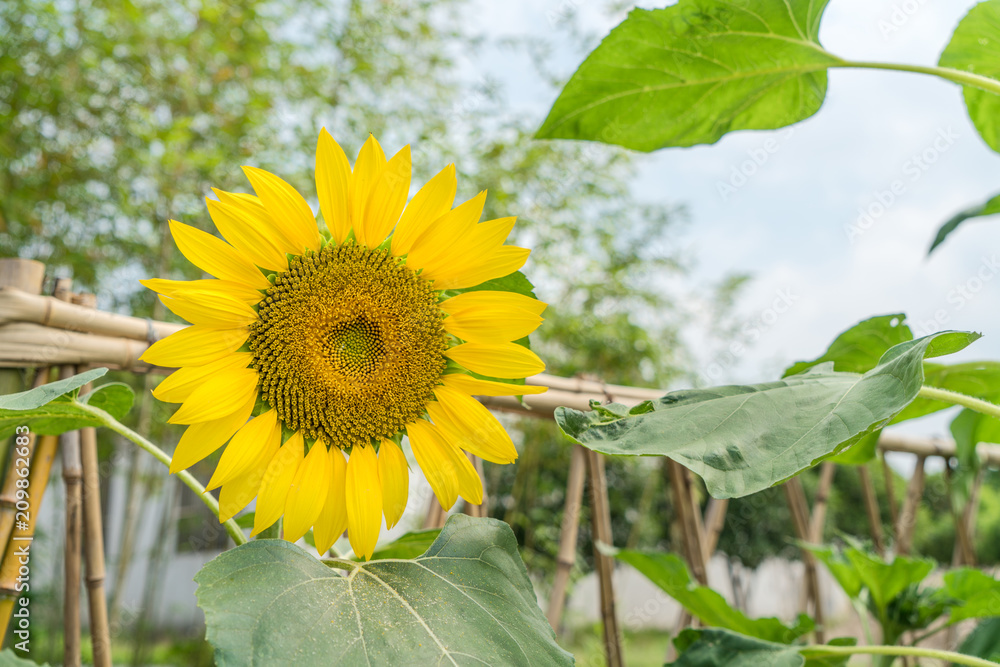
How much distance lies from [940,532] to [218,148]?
17.3ft

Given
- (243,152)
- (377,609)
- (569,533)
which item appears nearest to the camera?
(377,609)

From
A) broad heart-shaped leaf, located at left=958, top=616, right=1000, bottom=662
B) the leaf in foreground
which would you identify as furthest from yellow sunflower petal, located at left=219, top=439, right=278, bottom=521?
broad heart-shaped leaf, located at left=958, top=616, right=1000, bottom=662

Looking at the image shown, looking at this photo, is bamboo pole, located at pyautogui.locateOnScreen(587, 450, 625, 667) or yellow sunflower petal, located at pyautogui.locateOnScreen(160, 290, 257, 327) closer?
yellow sunflower petal, located at pyautogui.locateOnScreen(160, 290, 257, 327)

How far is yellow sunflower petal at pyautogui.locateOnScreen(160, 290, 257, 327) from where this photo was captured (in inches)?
12.0

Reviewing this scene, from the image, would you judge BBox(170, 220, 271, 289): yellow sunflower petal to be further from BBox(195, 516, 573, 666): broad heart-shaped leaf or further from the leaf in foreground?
the leaf in foreground

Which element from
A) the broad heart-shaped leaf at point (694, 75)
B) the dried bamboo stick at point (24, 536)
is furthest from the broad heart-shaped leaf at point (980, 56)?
the dried bamboo stick at point (24, 536)

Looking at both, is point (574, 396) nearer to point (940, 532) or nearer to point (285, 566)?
point (285, 566)

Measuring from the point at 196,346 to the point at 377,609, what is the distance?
149mm

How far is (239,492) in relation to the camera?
1.05 feet

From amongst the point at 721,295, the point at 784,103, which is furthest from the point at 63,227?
the point at 721,295

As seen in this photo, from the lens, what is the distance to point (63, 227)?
233 centimetres

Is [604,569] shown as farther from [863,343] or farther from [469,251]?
[469,251]

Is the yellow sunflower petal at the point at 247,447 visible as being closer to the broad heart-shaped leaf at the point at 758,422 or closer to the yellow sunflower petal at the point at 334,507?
the yellow sunflower petal at the point at 334,507

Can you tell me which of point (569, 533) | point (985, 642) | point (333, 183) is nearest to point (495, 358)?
point (333, 183)
